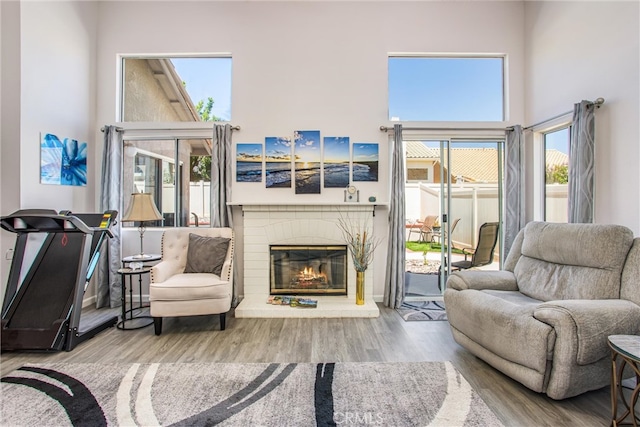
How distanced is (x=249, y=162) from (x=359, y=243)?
1.79 meters

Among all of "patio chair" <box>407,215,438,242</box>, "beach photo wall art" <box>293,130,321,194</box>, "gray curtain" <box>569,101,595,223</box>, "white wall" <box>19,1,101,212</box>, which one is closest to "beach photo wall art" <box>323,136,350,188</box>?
"beach photo wall art" <box>293,130,321,194</box>

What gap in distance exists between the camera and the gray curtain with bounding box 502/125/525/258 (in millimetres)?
3777

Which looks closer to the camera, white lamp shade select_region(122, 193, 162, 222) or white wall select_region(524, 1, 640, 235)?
white wall select_region(524, 1, 640, 235)

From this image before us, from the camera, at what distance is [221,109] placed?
4.11 metres

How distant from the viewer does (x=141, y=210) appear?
337 centimetres

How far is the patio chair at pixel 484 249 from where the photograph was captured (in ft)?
12.7

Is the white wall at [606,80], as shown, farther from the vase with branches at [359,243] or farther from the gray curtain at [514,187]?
the vase with branches at [359,243]

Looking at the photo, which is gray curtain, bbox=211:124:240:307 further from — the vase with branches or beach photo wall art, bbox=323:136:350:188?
the vase with branches

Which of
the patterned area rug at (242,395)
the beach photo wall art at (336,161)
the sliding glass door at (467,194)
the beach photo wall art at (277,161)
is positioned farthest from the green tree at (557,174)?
the beach photo wall art at (277,161)

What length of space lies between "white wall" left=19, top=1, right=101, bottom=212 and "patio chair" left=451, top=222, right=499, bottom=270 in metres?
4.92

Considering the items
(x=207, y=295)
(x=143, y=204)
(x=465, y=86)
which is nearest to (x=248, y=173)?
(x=143, y=204)

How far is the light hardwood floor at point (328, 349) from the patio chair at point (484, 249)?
98 centimetres

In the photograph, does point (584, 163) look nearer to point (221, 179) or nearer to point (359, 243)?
point (359, 243)

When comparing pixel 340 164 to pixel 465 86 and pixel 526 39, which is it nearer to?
pixel 465 86
